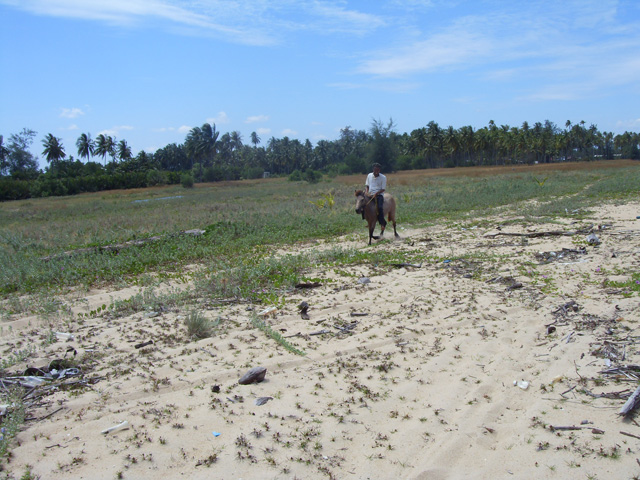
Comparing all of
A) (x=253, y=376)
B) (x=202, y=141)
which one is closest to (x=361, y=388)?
(x=253, y=376)

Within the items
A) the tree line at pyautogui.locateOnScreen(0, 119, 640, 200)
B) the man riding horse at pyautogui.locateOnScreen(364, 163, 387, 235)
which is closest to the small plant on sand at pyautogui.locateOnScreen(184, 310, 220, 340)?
the man riding horse at pyautogui.locateOnScreen(364, 163, 387, 235)

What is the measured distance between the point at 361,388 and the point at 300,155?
98621 millimetres

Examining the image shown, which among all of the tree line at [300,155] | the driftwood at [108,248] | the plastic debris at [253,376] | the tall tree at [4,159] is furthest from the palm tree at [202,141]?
the plastic debris at [253,376]

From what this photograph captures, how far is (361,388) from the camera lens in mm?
3984

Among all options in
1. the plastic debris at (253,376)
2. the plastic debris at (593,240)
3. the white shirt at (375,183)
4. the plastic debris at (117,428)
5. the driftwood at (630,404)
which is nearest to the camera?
the driftwood at (630,404)

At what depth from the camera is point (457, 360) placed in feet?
14.7

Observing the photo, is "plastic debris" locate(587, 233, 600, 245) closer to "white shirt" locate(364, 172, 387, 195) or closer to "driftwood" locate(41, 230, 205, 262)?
"white shirt" locate(364, 172, 387, 195)

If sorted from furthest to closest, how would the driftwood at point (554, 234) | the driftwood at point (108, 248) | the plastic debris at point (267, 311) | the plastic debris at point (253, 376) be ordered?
the driftwood at point (554, 234), the driftwood at point (108, 248), the plastic debris at point (267, 311), the plastic debris at point (253, 376)

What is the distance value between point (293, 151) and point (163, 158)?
27.9 meters

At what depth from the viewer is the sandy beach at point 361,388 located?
3.04 metres

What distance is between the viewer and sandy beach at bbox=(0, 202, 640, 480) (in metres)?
3.04

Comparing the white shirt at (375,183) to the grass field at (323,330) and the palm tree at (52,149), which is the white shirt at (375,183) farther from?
the palm tree at (52,149)

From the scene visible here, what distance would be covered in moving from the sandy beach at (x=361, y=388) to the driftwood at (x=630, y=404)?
0.05 meters

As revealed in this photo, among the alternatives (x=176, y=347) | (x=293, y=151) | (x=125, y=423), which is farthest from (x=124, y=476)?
(x=293, y=151)
